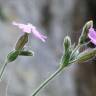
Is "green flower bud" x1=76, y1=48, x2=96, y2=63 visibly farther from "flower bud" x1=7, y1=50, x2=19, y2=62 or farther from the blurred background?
the blurred background

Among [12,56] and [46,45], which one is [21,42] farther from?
[46,45]

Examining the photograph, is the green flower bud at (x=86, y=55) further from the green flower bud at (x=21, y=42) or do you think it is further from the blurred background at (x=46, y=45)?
the blurred background at (x=46, y=45)

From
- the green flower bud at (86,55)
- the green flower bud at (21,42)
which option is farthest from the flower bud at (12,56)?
the green flower bud at (86,55)

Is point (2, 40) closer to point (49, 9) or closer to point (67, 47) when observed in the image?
point (49, 9)

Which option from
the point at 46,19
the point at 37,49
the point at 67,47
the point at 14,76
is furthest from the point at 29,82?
the point at 67,47

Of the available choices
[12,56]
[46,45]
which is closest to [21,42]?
[12,56]
